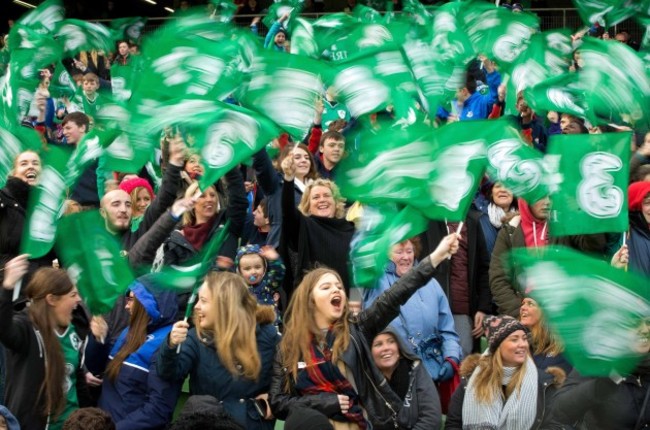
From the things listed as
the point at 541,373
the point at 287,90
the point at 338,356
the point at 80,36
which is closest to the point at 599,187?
the point at 541,373

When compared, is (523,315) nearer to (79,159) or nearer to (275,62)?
(275,62)

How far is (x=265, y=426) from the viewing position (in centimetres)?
662

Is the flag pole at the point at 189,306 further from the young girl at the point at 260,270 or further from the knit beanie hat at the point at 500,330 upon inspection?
the knit beanie hat at the point at 500,330

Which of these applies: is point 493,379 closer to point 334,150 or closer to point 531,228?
point 531,228

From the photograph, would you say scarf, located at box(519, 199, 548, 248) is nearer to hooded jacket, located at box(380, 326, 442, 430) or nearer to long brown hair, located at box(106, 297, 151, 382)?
hooded jacket, located at box(380, 326, 442, 430)

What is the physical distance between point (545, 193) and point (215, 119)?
6.17ft

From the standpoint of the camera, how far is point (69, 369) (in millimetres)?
6742

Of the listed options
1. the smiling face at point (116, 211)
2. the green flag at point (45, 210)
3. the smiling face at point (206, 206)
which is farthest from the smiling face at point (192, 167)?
the green flag at point (45, 210)

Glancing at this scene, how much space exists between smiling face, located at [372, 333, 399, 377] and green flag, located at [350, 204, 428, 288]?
1.75 feet

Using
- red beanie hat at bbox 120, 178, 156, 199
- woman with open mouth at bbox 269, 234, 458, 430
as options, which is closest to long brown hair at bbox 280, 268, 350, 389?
woman with open mouth at bbox 269, 234, 458, 430

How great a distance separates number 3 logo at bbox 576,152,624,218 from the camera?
652cm

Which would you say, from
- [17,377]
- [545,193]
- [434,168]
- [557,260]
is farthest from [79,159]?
[557,260]

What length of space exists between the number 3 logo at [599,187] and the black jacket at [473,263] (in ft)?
6.12

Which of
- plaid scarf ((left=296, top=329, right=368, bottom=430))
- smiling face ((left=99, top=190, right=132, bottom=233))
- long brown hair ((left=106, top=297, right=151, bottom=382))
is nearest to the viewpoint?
plaid scarf ((left=296, top=329, right=368, bottom=430))
